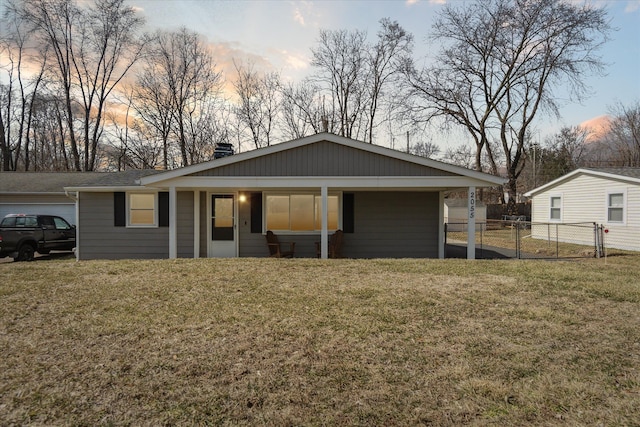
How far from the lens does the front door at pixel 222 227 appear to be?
1088cm

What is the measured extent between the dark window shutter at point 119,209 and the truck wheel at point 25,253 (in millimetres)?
3010

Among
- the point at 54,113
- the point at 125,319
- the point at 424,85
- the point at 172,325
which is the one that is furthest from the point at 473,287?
the point at 54,113

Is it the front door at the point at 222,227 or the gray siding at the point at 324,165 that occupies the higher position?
the gray siding at the point at 324,165

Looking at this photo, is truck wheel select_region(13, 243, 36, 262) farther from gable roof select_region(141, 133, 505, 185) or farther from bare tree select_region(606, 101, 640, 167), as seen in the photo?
bare tree select_region(606, 101, 640, 167)

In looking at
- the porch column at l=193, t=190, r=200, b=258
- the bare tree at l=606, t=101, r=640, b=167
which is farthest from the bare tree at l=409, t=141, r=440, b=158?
the porch column at l=193, t=190, r=200, b=258

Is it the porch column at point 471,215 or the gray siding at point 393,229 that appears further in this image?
the gray siding at point 393,229

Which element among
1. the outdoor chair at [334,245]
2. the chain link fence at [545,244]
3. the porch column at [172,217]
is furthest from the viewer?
the chain link fence at [545,244]

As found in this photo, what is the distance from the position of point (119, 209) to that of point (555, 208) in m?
18.6

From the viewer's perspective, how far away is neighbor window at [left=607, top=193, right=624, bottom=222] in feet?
44.4

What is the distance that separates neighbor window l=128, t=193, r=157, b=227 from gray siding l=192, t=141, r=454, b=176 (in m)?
2.67

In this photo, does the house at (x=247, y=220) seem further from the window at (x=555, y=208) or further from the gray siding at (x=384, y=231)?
the window at (x=555, y=208)

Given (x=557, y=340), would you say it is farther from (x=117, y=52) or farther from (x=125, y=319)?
(x=117, y=52)

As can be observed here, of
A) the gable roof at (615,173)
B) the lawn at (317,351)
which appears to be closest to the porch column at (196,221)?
the lawn at (317,351)

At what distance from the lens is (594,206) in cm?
1461
